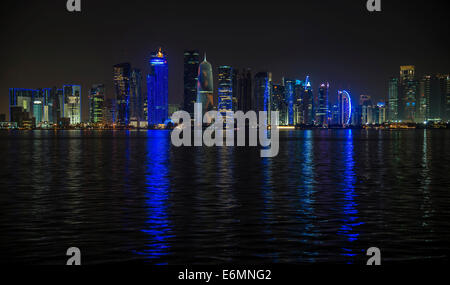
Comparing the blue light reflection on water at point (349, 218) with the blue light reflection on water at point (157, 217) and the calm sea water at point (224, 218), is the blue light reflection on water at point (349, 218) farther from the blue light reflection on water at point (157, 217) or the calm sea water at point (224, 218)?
the blue light reflection on water at point (157, 217)

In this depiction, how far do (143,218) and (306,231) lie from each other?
9.10m

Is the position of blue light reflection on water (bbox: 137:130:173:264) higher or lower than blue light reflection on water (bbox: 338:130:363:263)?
higher

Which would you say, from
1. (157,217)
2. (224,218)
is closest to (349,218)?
(224,218)

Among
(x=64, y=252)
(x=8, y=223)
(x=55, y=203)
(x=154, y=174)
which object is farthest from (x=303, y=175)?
(x=64, y=252)

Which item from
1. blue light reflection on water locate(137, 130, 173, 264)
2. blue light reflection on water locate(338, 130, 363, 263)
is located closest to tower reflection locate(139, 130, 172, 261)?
blue light reflection on water locate(137, 130, 173, 264)

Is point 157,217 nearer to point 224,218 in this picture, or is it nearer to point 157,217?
point 157,217

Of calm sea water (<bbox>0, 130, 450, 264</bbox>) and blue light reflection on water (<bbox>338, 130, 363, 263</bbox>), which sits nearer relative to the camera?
calm sea water (<bbox>0, 130, 450, 264</bbox>)

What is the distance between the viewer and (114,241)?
79.2 feet

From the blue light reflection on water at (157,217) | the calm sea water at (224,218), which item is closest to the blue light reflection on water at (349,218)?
the calm sea water at (224,218)

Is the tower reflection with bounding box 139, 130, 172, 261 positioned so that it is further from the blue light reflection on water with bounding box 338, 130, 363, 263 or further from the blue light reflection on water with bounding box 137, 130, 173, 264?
the blue light reflection on water with bounding box 338, 130, 363, 263

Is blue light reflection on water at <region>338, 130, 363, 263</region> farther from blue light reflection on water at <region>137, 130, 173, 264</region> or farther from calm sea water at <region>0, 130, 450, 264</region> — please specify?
blue light reflection on water at <region>137, 130, 173, 264</region>

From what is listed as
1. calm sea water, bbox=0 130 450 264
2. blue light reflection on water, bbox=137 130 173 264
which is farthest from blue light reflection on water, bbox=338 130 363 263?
blue light reflection on water, bbox=137 130 173 264

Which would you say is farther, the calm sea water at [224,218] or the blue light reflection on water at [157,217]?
the blue light reflection on water at [157,217]
